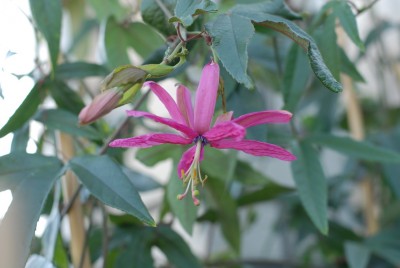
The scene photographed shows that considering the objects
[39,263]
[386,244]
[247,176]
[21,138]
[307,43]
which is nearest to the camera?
[307,43]

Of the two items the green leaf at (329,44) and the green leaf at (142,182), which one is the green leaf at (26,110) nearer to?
the green leaf at (142,182)

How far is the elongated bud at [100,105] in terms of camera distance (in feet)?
1.20

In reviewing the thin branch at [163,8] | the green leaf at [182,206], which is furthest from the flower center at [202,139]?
the green leaf at [182,206]

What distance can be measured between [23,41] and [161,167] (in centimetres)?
101

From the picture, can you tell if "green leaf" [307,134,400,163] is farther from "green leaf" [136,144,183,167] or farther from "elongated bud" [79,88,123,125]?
"elongated bud" [79,88,123,125]

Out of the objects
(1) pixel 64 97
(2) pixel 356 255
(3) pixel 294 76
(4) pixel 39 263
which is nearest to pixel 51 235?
(4) pixel 39 263

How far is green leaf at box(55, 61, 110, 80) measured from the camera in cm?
60

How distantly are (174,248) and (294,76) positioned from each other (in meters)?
0.22

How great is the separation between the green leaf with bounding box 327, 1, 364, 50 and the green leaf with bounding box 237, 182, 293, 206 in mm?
259

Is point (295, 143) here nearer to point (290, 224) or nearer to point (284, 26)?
point (284, 26)

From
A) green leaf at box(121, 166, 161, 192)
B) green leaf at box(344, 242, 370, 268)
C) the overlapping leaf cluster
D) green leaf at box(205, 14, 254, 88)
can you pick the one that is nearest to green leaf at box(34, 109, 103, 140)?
the overlapping leaf cluster

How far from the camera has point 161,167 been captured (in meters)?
1.58

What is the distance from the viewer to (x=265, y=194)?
29.6 inches

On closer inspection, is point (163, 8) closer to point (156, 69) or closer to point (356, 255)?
point (156, 69)
